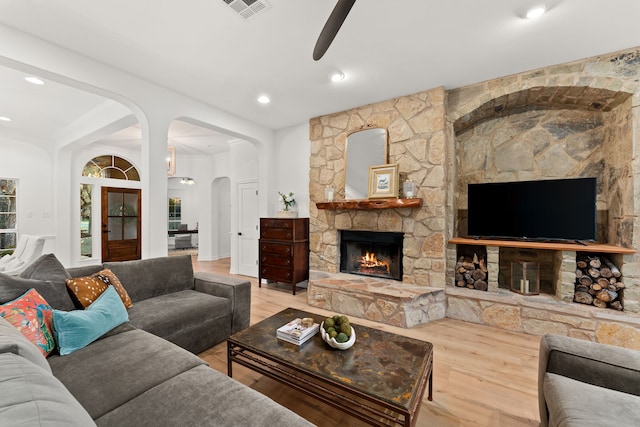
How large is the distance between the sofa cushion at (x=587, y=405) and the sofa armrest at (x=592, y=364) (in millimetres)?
67

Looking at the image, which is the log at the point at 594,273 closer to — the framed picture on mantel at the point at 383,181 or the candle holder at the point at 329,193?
the framed picture on mantel at the point at 383,181


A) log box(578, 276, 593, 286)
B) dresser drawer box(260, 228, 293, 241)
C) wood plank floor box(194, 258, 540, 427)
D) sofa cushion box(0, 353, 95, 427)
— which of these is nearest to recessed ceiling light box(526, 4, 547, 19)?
log box(578, 276, 593, 286)

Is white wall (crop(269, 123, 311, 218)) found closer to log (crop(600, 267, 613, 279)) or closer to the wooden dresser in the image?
the wooden dresser

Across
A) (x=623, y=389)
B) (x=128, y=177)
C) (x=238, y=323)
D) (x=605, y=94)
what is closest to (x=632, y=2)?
(x=605, y=94)

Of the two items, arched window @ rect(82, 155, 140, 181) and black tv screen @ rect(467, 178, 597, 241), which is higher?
arched window @ rect(82, 155, 140, 181)

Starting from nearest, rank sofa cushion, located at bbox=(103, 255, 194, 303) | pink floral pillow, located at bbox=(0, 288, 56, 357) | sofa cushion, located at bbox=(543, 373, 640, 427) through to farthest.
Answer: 1. sofa cushion, located at bbox=(543, 373, 640, 427)
2. pink floral pillow, located at bbox=(0, 288, 56, 357)
3. sofa cushion, located at bbox=(103, 255, 194, 303)

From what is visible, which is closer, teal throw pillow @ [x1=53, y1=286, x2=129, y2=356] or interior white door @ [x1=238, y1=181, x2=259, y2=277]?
teal throw pillow @ [x1=53, y1=286, x2=129, y2=356]

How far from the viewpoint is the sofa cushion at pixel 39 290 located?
5.28 feet

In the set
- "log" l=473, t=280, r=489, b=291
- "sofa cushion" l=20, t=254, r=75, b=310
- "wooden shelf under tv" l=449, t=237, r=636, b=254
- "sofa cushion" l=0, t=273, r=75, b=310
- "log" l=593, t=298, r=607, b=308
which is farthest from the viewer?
"log" l=473, t=280, r=489, b=291

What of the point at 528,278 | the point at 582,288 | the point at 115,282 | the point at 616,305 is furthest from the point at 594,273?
the point at 115,282

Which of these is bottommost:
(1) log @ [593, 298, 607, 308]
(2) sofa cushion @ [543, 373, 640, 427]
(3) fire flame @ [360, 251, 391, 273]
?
(1) log @ [593, 298, 607, 308]

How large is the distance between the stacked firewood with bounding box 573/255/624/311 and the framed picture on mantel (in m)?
2.05

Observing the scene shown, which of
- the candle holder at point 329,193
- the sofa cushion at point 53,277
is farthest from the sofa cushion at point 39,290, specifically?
the candle holder at point 329,193

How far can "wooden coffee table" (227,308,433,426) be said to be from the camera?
1282mm
